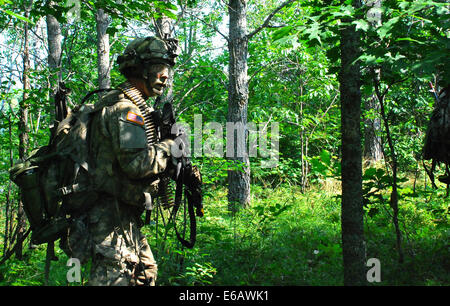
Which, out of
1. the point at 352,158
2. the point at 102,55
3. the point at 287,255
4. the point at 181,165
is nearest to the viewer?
the point at 181,165

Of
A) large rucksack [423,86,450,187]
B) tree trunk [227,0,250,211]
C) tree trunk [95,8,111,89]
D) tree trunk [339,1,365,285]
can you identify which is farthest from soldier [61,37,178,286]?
tree trunk [95,8,111,89]

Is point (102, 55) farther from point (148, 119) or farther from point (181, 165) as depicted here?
point (181, 165)

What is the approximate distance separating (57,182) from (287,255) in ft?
11.4

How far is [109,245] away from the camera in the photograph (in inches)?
113

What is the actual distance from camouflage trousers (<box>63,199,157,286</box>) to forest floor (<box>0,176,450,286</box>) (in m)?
1.08

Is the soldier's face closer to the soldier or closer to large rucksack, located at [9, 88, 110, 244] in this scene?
the soldier

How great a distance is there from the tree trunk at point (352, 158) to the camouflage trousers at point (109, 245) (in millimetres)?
1898

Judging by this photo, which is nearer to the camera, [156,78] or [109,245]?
[109,245]

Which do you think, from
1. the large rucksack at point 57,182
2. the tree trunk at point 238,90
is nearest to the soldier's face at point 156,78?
the large rucksack at point 57,182

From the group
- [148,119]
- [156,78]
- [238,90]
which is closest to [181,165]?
[148,119]

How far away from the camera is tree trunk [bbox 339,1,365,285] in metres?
3.41

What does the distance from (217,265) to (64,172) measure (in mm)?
2716

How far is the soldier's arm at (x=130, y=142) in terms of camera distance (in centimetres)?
278
